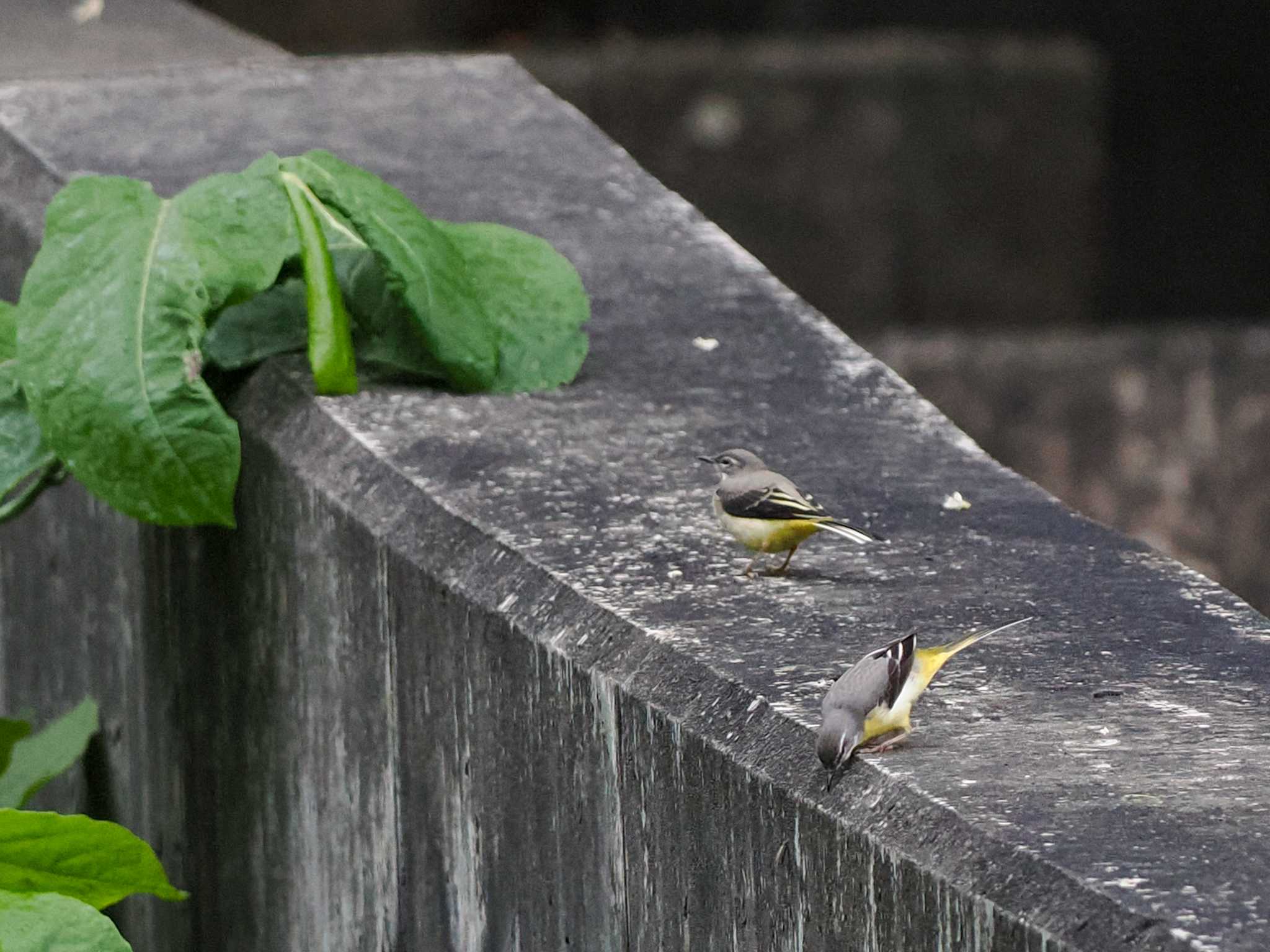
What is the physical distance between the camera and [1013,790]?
149cm

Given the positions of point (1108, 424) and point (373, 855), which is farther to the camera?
point (1108, 424)

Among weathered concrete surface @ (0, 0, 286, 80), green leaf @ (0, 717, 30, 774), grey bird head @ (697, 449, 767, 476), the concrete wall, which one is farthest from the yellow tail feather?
the concrete wall

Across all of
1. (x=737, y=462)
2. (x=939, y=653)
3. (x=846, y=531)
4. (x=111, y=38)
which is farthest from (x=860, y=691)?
(x=111, y=38)

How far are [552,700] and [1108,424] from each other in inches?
194

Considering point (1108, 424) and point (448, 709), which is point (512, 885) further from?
point (1108, 424)

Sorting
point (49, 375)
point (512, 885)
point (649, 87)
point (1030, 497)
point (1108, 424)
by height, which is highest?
point (49, 375)

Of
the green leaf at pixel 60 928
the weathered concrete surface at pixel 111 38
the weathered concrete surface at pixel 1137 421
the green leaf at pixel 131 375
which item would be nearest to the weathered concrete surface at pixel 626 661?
the green leaf at pixel 131 375

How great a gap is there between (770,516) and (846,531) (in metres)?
0.08

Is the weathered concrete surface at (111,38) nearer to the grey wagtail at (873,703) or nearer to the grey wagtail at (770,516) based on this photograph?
the grey wagtail at (770,516)

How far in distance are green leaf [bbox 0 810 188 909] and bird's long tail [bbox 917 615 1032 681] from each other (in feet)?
2.93

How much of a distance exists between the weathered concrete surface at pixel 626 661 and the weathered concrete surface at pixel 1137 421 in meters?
3.37

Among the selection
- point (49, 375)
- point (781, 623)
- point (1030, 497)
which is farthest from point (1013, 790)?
point (49, 375)

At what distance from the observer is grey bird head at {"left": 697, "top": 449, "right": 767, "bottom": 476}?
2.13 meters

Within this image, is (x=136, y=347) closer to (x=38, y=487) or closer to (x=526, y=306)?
(x=38, y=487)
